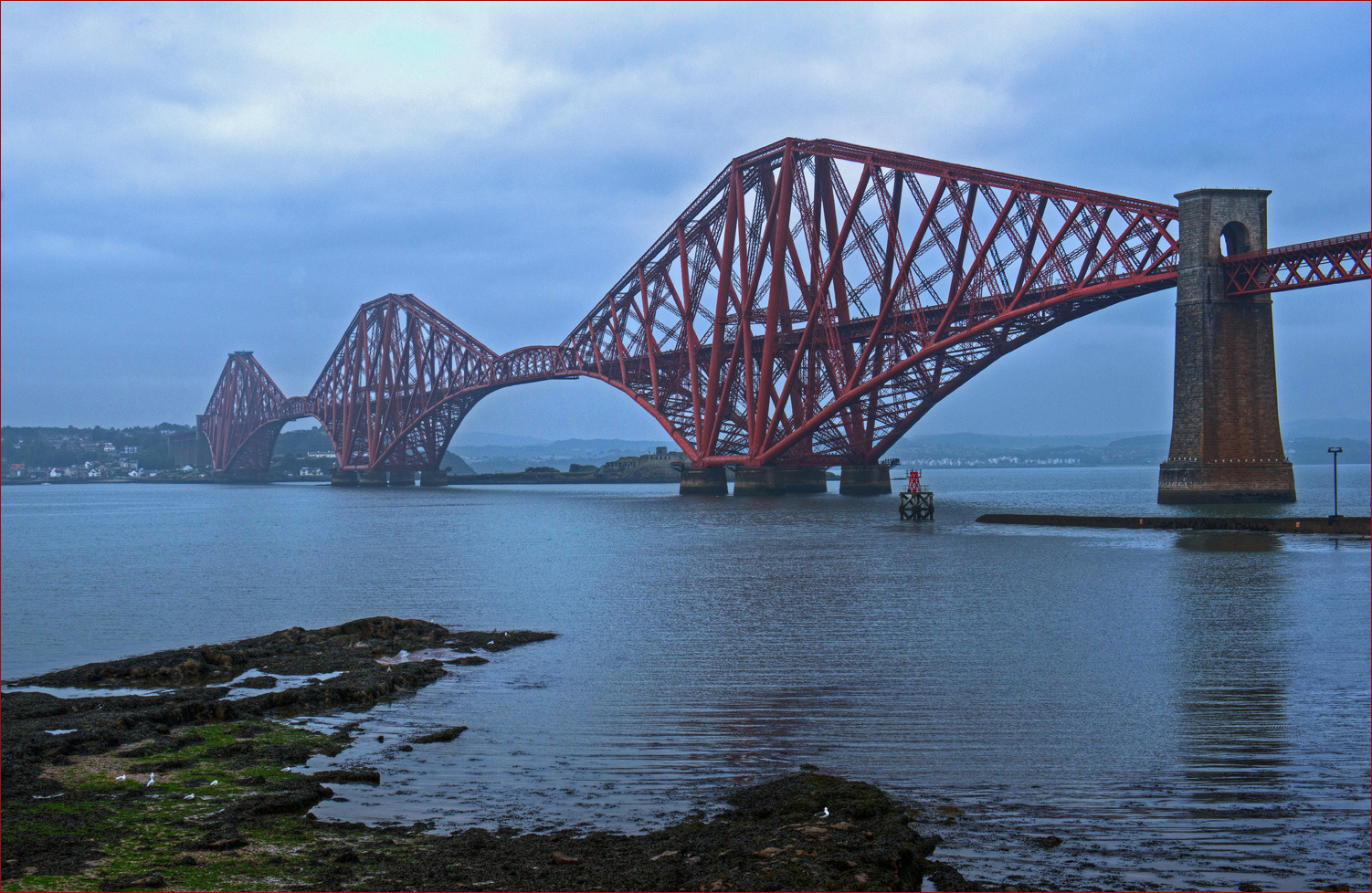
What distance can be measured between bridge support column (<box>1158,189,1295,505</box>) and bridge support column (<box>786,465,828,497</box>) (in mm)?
34812

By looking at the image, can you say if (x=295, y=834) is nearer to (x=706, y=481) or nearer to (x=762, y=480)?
(x=762, y=480)

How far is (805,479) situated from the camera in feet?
276

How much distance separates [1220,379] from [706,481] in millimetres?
43173

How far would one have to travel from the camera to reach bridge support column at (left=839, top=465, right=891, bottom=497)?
3164 inches

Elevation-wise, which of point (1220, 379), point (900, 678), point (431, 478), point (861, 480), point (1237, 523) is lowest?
point (900, 678)

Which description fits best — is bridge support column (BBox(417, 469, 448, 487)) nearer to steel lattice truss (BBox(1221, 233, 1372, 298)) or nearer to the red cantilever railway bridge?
the red cantilever railway bridge

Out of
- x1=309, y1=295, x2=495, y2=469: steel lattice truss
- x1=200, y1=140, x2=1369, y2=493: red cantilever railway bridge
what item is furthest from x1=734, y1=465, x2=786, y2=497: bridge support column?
x1=309, y1=295, x2=495, y2=469: steel lattice truss

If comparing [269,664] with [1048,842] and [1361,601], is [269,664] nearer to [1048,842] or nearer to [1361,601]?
[1048,842]

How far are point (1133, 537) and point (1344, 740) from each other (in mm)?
30364

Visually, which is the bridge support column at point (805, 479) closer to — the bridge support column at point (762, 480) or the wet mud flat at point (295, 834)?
the bridge support column at point (762, 480)

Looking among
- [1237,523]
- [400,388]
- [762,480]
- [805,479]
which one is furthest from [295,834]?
[400,388]

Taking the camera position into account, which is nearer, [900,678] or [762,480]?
[900,678]

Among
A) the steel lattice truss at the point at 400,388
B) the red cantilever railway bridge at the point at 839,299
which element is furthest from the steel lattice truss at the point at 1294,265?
the steel lattice truss at the point at 400,388

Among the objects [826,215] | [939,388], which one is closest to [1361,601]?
[939,388]
